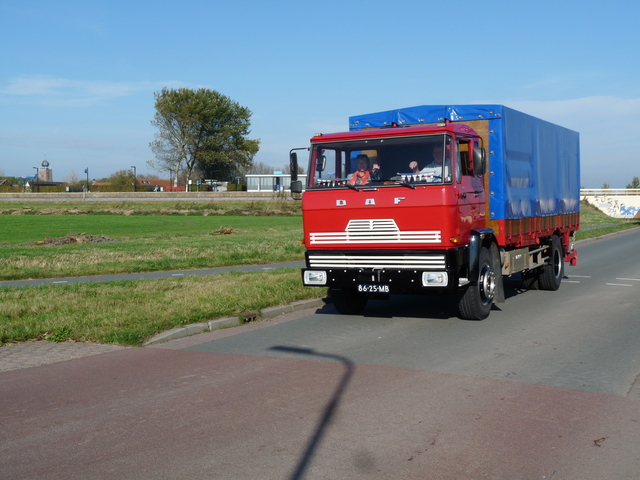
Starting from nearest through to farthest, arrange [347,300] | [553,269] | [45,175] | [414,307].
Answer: [347,300] → [414,307] → [553,269] → [45,175]

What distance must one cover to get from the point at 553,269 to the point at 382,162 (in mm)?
6129

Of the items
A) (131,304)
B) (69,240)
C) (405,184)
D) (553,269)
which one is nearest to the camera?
(405,184)

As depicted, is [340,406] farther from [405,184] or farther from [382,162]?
[382,162]

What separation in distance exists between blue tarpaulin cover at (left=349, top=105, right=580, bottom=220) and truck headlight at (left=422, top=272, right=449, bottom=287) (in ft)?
7.51

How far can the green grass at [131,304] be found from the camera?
9.38 m

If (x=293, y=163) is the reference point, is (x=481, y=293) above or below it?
below

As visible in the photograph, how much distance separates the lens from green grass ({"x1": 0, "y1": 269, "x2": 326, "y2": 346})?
938 centimetres

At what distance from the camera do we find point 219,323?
10.2 meters

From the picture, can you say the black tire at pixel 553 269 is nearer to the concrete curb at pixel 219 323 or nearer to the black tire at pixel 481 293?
the black tire at pixel 481 293

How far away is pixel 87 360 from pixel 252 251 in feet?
49.8

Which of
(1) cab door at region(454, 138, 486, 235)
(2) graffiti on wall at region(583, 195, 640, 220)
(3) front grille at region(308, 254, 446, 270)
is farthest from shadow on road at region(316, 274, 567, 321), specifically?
(2) graffiti on wall at region(583, 195, 640, 220)

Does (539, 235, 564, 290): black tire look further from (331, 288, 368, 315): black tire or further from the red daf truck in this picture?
(331, 288, 368, 315): black tire

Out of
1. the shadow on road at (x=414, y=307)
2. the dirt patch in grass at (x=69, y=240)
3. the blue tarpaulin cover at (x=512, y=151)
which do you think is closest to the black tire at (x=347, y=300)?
the shadow on road at (x=414, y=307)

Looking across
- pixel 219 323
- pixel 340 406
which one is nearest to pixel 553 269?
pixel 219 323
